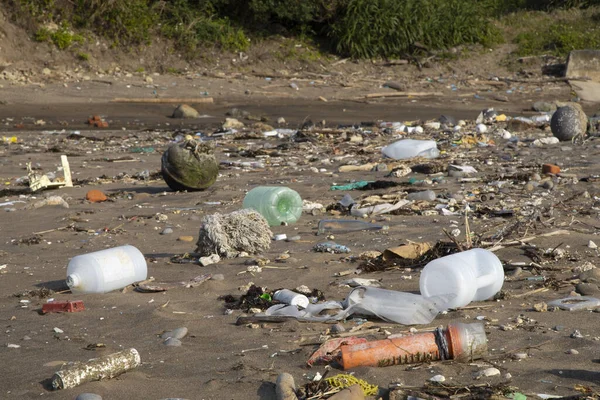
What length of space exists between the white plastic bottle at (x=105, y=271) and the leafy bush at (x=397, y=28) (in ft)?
51.0

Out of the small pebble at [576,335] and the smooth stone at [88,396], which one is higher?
the smooth stone at [88,396]

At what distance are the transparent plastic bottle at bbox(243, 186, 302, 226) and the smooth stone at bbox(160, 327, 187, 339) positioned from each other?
91.6 inches

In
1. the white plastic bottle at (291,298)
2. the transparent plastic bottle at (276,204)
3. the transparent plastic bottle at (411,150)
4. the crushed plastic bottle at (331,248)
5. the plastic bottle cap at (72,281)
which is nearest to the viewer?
the white plastic bottle at (291,298)

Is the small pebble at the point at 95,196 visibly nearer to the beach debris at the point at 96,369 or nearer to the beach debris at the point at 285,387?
the beach debris at the point at 96,369

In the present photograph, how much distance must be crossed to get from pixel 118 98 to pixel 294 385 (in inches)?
505

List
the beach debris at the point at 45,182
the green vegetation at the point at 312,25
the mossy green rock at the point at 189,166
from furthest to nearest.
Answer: the green vegetation at the point at 312,25 → the beach debris at the point at 45,182 → the mossy green rock at the point at 189,166

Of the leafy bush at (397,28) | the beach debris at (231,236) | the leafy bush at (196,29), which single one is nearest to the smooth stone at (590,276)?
the beach debris at (231,236)

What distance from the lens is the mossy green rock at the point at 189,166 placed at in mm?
7039

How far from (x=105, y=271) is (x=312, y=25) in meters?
16.8

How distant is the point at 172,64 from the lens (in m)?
17.6

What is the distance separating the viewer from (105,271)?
14.0 ft

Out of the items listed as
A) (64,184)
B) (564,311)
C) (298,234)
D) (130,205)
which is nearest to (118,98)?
(64,184)

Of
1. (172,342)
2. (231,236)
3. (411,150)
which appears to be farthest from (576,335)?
(411,150)

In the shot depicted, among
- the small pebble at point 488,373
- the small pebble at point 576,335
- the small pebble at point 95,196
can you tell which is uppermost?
the small pebble at point 488,373
